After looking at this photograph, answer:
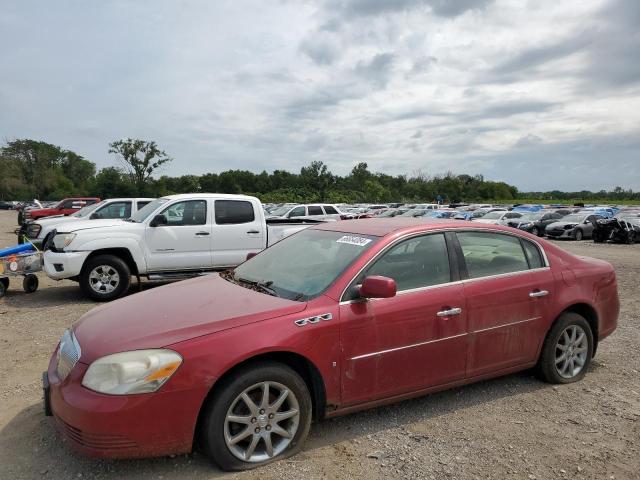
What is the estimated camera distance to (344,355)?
133 inches

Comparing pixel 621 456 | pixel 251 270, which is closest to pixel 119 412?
pixel 251 270

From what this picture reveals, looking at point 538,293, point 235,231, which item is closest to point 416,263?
point 538,293

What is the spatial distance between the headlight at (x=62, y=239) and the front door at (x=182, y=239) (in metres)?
1.18

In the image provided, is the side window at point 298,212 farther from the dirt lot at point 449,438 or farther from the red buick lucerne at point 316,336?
the red buick lucerne at point 316,336

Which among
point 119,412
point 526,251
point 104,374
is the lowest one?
point 119,412

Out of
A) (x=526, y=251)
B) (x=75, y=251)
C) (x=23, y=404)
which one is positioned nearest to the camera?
(x=23, y=404)

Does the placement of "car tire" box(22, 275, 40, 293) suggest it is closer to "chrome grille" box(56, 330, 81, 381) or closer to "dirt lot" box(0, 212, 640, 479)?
"dirt lot" box(0, 212, 640, 479)

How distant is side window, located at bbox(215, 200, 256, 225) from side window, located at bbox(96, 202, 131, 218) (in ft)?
22.9

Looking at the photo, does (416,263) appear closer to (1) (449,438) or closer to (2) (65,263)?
(1) (449,438)

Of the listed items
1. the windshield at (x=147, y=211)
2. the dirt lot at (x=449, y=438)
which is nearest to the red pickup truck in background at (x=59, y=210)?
the windshield at (x=147, y=211)

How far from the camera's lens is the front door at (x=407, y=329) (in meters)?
3.44

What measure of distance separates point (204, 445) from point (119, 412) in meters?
0.57

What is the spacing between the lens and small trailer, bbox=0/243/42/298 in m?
8.78

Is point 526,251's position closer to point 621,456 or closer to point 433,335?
point 433,335
